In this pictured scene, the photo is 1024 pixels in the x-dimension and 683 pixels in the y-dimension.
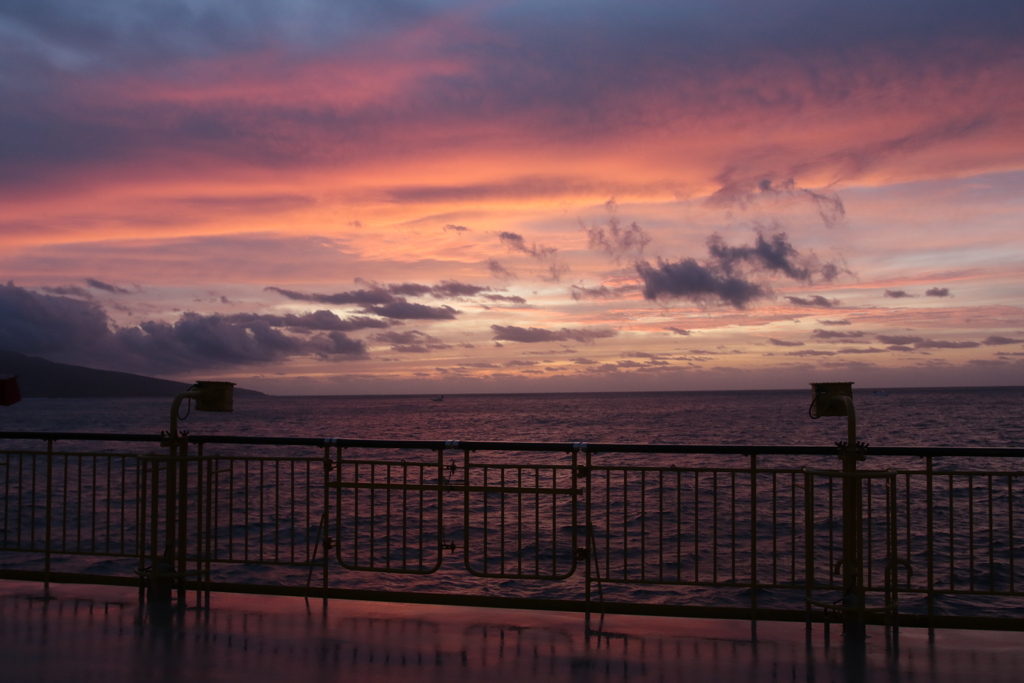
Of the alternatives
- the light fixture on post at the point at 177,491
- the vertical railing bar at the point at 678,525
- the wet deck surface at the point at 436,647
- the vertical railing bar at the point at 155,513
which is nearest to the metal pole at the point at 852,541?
the wet deck surface at the point at 436,647

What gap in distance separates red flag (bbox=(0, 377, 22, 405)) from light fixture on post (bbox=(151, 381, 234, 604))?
1931 millimetres

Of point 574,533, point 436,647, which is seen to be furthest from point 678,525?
A: point 436,647

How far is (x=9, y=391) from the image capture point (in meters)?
7.25

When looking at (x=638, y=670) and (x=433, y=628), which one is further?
→ (x=433, y=628)

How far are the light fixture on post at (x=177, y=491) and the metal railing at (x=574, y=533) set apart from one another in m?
0.02

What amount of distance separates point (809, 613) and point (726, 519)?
17.4 m

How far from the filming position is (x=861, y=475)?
519 centimetres

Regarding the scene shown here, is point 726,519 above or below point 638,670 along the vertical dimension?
below

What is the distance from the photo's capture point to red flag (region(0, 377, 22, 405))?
7172 mm

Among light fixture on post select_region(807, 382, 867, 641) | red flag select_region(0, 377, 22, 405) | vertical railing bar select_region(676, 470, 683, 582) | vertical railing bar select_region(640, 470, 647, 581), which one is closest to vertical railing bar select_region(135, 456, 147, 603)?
red flag select_region(0, 377, 22, 405)

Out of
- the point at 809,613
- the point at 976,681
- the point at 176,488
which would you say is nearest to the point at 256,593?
the point at 176,488

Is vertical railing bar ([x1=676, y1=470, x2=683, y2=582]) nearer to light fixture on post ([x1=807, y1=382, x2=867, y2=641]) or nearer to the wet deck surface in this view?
the wet deck surface

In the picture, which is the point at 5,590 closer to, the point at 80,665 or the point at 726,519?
the point at 80,665

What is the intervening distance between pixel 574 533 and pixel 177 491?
11.3 feet
